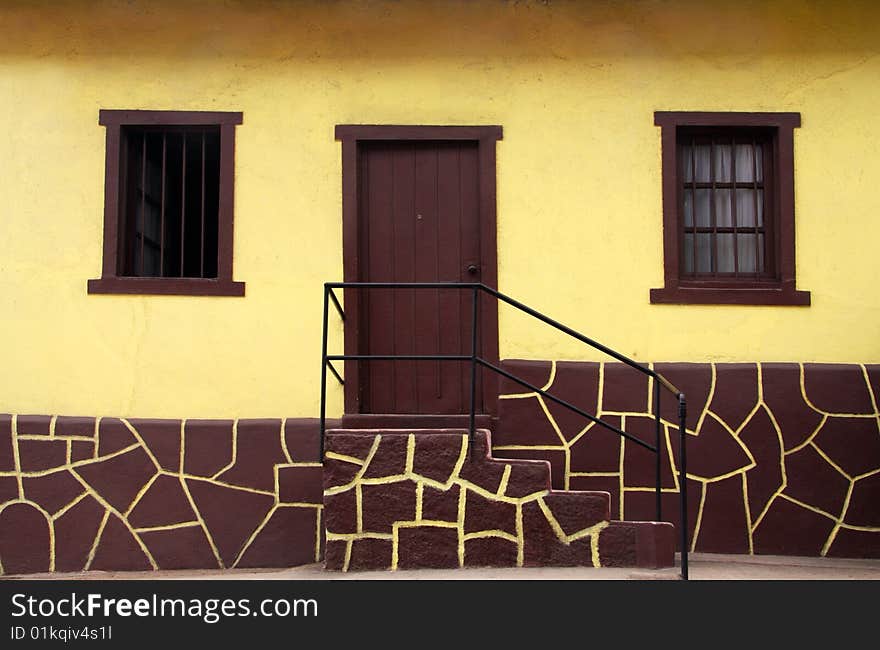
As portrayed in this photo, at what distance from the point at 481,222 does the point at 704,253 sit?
1761 mm

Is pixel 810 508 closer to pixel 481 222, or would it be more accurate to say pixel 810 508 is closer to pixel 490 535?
pixel 490 535

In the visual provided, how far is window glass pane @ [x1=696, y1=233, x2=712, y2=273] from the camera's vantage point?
8414 mm

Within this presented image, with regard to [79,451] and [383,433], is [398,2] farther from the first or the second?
[79,451]

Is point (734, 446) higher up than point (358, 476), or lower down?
higher up

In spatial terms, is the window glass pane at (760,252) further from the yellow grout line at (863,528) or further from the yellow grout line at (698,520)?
the yellow grout line at (863,528)

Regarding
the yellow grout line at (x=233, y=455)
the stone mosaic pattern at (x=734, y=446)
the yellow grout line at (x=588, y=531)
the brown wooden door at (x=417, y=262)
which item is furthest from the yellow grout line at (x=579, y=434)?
the yellow grout line at (x=233, y=455)

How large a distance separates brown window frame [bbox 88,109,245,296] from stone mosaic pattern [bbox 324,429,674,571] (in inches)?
71.9

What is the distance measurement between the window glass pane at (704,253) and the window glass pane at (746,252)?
0.22 metres

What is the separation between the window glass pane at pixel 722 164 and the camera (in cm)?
849

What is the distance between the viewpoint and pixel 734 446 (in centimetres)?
805

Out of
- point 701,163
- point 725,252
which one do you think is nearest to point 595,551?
point 725,252

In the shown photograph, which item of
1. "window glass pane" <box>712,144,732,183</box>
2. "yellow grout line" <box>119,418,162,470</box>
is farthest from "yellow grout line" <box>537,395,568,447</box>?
"yellow grout line" <box>119,418,162,470</box>

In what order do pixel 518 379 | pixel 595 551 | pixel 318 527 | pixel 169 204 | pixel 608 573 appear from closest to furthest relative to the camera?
pixel 608 573, pixel 595 551, pixel 518 379, pixel 318 527, pixel 169 204

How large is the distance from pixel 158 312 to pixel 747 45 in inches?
195
